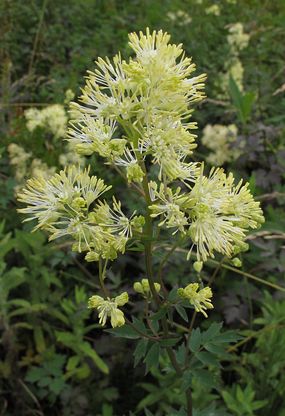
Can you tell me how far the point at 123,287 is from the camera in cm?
275

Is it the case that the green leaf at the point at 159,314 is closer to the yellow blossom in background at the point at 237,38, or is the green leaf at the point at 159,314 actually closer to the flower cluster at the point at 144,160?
the flower cluster at the point at 144,160

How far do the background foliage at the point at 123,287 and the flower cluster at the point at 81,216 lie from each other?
31 centimetres

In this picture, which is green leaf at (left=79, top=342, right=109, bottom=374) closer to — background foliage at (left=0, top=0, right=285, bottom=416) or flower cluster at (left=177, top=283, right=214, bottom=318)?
background foliage at (left=0, top=0, right=285, bottom=416)

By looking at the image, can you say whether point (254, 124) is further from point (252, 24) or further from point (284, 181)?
point (252, 24)

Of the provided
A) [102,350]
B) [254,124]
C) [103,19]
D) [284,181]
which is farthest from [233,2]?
[102,350]

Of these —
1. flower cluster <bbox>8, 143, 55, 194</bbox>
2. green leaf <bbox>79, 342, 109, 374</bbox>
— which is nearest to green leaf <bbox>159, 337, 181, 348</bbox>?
green leaf <bbox>79, 342, 109, 374</bbox>

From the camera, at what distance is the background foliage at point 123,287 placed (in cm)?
242

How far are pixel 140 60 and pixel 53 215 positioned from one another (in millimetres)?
450

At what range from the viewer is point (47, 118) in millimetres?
3238

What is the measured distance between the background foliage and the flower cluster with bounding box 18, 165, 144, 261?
1.03 feet

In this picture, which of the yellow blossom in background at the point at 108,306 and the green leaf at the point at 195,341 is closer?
the yellow blossom in background at the point at 108,306

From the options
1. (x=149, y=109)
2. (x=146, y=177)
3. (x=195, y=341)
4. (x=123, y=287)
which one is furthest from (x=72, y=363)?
(x=149, y=109)

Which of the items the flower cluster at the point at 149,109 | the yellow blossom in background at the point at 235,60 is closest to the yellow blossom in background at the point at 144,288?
the flower cluster at the point at 149,109

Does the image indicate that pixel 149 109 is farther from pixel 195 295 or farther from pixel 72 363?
pixel 72 363
